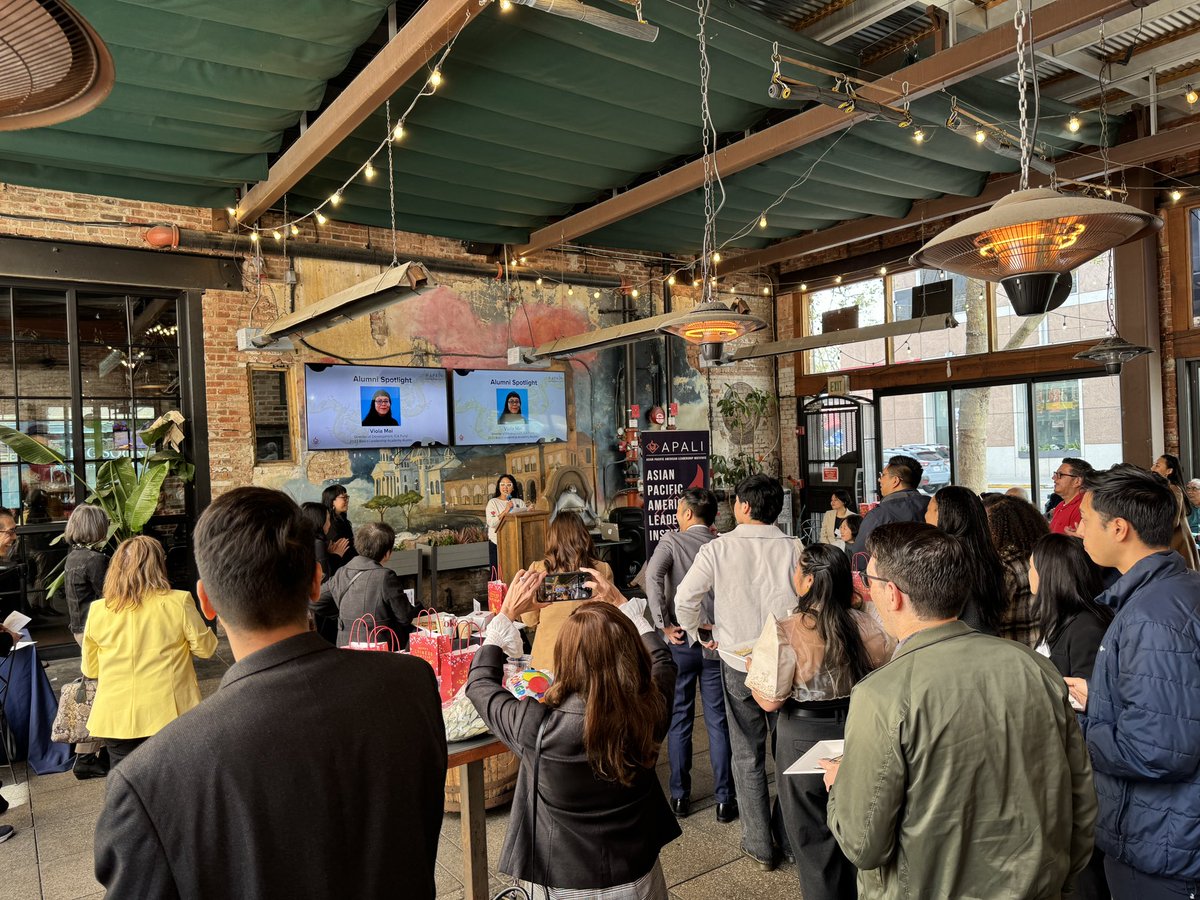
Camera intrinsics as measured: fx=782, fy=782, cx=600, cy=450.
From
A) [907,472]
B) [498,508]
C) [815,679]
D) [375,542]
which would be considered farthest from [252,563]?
[498,508]

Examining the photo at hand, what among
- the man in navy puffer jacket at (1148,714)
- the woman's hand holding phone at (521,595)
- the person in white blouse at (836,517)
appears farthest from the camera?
the person in white blouse at (836,517)

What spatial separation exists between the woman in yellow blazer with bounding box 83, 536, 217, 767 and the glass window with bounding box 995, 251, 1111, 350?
908 cm

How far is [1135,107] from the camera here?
7836 mm

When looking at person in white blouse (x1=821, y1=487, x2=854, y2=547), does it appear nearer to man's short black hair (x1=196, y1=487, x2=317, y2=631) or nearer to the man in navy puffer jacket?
the man in navy puffer jacket

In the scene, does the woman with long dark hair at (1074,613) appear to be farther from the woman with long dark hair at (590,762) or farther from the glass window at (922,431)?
the glass window at (922,431)

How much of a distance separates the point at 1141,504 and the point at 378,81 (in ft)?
15.5

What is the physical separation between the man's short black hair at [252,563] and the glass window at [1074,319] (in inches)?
377

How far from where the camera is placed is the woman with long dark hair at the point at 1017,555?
3.18 meters

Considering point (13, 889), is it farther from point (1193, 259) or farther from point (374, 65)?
point (1193, 259)

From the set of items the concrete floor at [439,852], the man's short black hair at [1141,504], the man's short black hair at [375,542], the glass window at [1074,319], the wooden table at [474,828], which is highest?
the glass window at [1074,319]

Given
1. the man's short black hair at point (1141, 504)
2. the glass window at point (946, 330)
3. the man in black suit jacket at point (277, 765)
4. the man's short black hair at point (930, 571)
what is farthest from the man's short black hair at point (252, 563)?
the glass window at point (946, 330)

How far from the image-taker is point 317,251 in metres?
8.45

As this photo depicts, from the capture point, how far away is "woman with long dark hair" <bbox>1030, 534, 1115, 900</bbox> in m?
2.58

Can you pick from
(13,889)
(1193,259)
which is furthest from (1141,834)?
(1193,259)
